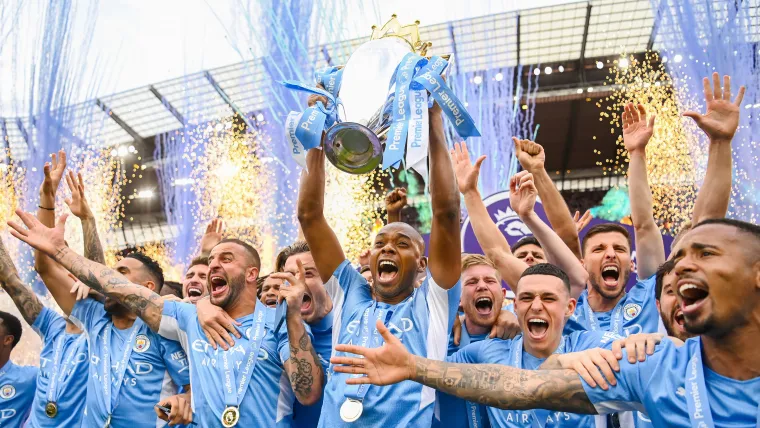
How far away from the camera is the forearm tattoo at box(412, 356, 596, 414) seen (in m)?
2.53

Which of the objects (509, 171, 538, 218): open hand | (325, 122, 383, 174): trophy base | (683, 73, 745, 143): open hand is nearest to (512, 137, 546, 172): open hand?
(509, 171, 538, 218): open hand

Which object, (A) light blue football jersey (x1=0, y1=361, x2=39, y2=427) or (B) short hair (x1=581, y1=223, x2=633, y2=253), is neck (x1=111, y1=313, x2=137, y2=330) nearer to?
(A) light blue football jersey (x1=0, y1=361, x2=39, y2=427)

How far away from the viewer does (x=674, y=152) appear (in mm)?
21891

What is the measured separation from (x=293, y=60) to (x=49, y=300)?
7.53 meters

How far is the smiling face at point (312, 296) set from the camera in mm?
4188

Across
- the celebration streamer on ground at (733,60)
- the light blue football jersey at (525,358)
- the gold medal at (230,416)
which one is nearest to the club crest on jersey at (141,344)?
the gold medal at (230,416)

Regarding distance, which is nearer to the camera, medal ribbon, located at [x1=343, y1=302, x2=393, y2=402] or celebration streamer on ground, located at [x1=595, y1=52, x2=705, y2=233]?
medal ribbon, located at [x1=343, y1=302, x2=393, y2=402]

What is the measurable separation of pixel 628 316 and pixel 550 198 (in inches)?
41.8

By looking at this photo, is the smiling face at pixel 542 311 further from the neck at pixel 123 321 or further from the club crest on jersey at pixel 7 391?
the club crest on jersey at pixel 7 391

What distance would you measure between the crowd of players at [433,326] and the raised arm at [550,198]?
0.01 m

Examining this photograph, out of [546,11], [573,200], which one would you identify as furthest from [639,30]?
[573,200]

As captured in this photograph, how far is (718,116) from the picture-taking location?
3516 millimetres

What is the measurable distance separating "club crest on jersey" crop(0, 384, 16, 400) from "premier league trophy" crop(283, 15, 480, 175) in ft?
10.1

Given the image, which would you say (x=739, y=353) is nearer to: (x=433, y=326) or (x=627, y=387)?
(x=627, y=387)
